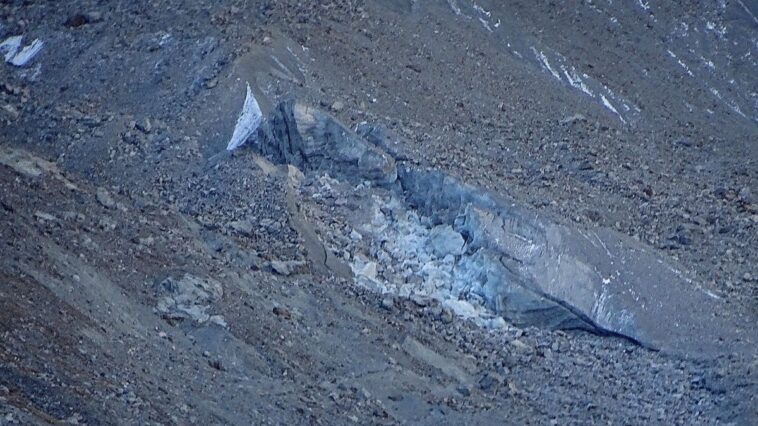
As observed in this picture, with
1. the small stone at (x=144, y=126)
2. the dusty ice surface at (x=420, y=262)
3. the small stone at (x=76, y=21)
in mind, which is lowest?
the dusty ice surface at (x=420, y=262)

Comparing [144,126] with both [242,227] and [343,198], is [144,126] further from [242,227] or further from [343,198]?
[343,198]

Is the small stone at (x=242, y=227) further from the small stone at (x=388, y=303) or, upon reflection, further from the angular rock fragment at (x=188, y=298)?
the small stone at (x=388, y=303)

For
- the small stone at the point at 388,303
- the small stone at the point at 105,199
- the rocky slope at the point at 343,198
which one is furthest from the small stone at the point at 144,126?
the small stone at the point at 388,303

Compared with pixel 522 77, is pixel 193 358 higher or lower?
lower

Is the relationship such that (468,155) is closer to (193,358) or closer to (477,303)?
(477,303)

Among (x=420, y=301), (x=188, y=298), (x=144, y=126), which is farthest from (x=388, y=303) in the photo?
(x=144, y=126)

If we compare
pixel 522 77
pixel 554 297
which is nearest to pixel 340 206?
pixel 554 297

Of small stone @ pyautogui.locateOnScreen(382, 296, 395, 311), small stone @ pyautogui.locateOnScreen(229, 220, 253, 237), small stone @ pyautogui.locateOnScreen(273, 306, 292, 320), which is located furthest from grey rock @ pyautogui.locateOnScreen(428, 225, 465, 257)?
small stone @ pyautogui.locateOnScreen(273, 306, 292, 320)

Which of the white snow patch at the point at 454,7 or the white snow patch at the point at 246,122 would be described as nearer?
the white snow patch at the point at 246,122
